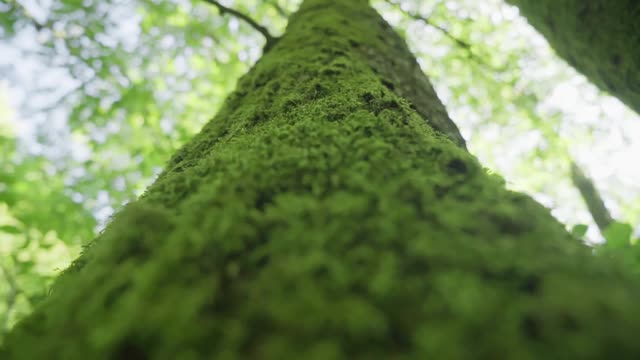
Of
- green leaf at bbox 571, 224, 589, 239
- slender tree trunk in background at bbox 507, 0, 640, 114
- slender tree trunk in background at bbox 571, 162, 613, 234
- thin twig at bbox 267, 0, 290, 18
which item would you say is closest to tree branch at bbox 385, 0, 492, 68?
thin twig at bbox 267, 0, 290, 18

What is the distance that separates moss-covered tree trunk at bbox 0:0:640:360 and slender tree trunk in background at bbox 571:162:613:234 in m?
8.75

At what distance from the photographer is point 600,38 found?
8.48ft

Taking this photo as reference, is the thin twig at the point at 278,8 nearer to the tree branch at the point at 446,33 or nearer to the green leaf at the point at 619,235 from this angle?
the tree branch at the point at 446,33

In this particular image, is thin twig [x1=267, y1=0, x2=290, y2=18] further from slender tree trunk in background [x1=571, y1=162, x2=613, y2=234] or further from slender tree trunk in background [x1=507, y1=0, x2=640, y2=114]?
slender tree trunk in background [x1=571, y1=162, x2=613, y2=234]

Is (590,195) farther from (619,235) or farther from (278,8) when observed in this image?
(619,235)

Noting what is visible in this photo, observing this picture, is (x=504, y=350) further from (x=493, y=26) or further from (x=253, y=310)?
(x=493, y=26)

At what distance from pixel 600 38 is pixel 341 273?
280 centimetres

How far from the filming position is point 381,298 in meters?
0.60

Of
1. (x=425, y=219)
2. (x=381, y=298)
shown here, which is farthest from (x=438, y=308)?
(x=425, y=219)

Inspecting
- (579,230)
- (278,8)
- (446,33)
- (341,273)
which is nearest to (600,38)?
(579,230)

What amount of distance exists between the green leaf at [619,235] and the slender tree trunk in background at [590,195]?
8.42 meters

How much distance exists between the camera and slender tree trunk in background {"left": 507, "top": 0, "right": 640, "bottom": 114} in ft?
7.92

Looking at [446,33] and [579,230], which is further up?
[446,33]

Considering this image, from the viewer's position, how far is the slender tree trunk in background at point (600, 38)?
2414 mm
